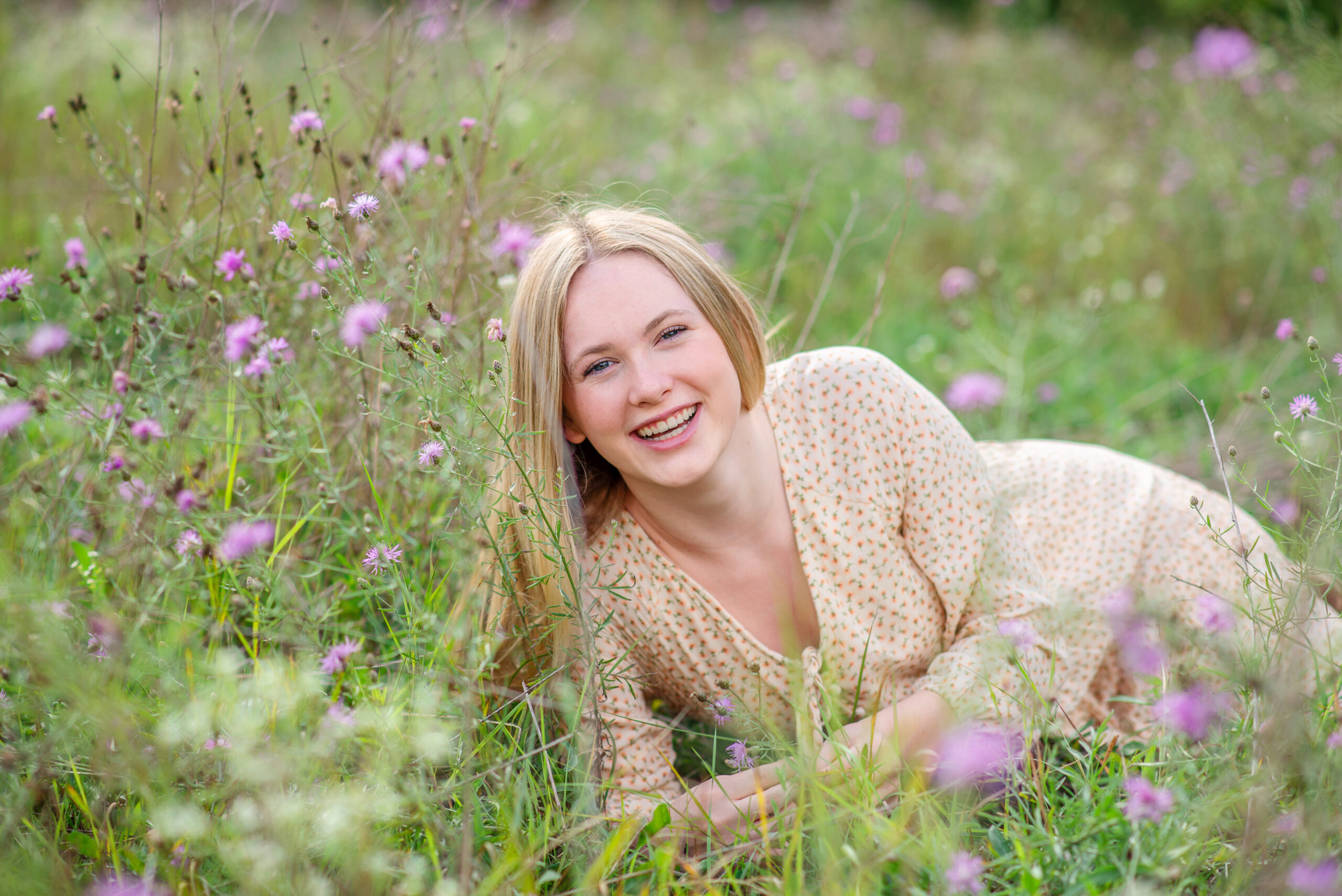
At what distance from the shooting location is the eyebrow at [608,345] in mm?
1723

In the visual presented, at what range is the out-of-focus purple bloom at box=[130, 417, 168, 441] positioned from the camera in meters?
1.62

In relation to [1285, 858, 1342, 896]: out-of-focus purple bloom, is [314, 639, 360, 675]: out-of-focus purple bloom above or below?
below

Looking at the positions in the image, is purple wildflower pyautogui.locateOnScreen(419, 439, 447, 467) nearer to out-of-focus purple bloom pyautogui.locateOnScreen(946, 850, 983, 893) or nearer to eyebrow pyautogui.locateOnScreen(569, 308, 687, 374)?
eyebrow pyautogui.locateOnScreen(569, 308, 687, 374)

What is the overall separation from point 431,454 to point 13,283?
0.86m

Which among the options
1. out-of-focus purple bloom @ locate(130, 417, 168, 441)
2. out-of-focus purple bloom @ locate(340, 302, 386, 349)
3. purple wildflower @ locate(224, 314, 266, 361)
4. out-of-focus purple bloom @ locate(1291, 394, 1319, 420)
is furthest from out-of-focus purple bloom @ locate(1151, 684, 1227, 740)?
out-of-focus purple bloom @ locate(130, 417, 168, 441)

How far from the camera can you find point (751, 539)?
6.45ft

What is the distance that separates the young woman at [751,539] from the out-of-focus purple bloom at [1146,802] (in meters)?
0.41

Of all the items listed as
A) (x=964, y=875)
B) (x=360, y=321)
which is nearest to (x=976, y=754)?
(x=964, y=875)

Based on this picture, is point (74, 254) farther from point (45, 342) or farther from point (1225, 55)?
point (1225, 55)

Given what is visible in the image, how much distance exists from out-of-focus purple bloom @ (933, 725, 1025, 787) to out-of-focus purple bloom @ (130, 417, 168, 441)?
4.50 ft

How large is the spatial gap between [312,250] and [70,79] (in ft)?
8.49

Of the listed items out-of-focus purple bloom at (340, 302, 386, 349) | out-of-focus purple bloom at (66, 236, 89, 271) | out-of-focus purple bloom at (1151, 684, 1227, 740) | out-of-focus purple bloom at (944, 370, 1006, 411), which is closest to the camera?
out-of-focus purple bloom at (1151, 684, 1227, 740)

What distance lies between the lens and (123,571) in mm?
1834

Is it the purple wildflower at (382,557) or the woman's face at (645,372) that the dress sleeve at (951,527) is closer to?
the woman's face at (645,372)
